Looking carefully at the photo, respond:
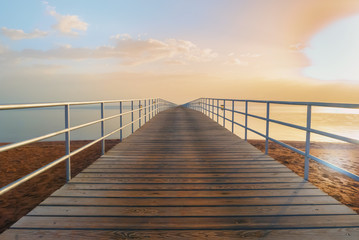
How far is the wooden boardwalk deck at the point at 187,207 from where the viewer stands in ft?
7.26

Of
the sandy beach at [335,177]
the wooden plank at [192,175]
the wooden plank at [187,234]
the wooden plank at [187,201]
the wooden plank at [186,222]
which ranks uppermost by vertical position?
the wooden plank at [192,175]

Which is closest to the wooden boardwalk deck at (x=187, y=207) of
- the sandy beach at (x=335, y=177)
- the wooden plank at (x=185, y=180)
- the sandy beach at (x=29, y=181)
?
the wooden plank at (x=185, y=180)

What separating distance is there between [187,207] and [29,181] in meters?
6.47

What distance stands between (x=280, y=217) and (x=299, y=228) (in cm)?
22

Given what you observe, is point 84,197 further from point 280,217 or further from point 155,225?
point 280,217

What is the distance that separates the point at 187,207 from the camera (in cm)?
267

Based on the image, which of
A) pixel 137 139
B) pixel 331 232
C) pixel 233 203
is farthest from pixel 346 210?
pixel 137 139

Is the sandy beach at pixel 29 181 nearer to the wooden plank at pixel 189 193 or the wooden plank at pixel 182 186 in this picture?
the wooden plank at pixel 182 186

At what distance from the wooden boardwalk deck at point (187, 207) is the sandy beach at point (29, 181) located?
85.6 inches

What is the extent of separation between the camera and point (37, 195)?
590cm

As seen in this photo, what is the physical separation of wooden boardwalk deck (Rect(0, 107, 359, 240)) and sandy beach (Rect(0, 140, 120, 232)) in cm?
217

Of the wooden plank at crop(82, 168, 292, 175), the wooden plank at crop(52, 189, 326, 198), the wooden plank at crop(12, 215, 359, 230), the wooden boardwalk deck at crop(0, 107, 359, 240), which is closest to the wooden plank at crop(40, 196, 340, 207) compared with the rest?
the wooden boardwalk deck at crop(0, 107, 359, 240)

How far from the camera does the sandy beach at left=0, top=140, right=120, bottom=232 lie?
4938 millimetres

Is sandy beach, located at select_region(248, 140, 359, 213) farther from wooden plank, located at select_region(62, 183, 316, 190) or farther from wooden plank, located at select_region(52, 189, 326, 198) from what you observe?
wooden plank, located at select_region(52, 189, 326, 198)
